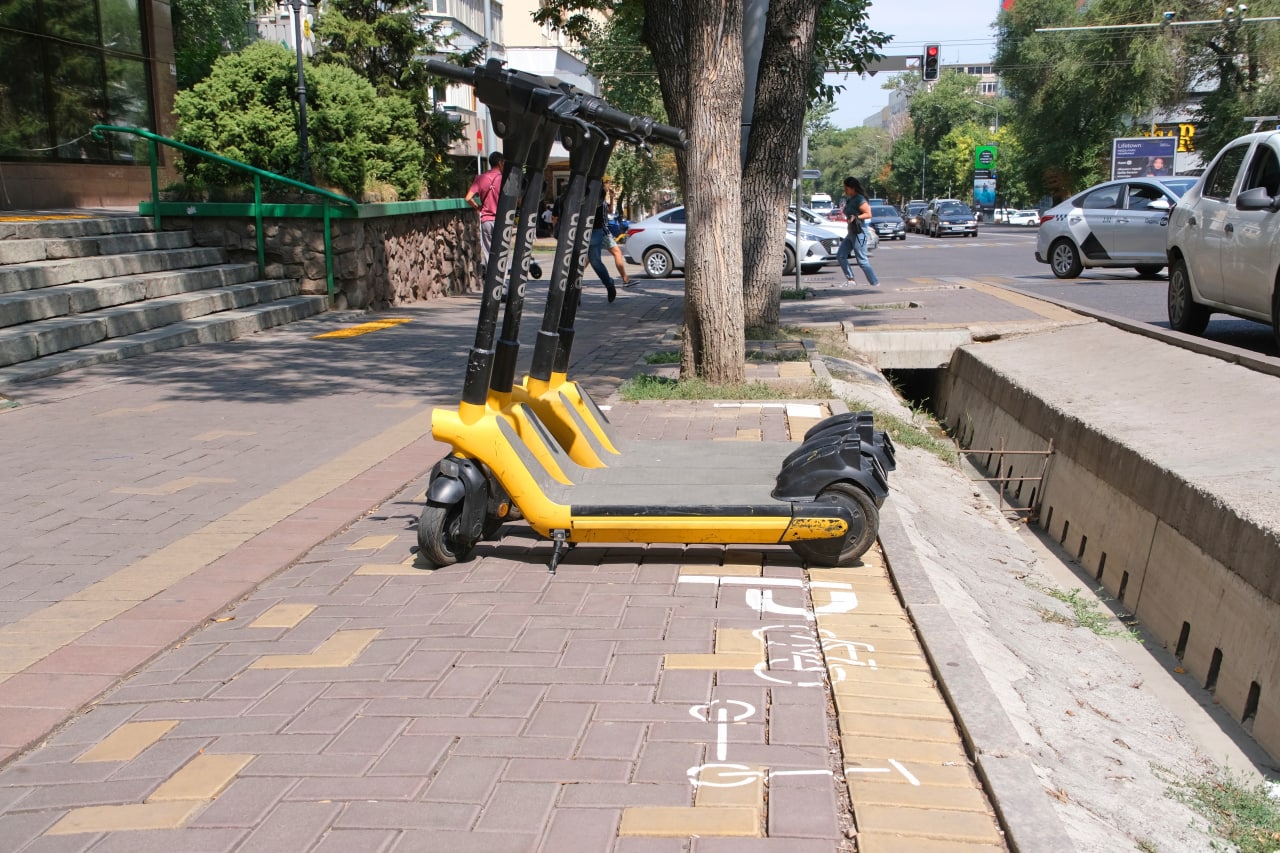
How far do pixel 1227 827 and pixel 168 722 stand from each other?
3.35 metres

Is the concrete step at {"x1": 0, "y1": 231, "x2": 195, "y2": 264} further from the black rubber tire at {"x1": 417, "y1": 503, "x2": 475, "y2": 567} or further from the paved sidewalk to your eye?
the black rubber tire at {"x1": 417, "y1": 503, "x2": 475, "y2": 567}

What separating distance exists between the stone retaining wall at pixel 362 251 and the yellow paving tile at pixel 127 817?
11.9 meters

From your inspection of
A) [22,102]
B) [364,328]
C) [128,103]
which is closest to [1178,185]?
[364,328]

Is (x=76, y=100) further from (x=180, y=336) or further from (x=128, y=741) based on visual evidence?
(x=128, y=741)

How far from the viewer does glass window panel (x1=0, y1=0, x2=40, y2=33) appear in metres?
15.3

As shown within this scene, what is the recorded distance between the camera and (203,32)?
99.7ft

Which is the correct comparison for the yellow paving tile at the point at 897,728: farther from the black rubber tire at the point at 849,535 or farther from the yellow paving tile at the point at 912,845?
the black rubber tire at the point at 849,535

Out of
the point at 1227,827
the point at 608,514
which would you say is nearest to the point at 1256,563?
the point at 1227,827

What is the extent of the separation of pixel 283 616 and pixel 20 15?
47.5ft

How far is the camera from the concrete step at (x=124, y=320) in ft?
31.6

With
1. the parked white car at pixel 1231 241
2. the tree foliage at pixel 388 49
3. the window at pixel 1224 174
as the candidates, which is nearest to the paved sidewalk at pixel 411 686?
the parked white car at pixel 1231 241

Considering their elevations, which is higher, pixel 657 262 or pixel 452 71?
pixel 452 71

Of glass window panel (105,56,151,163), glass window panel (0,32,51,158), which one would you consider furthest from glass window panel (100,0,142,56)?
glass window panel (0,32,51,158)

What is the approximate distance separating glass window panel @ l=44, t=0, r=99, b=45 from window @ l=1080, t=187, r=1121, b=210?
50.4 feet
